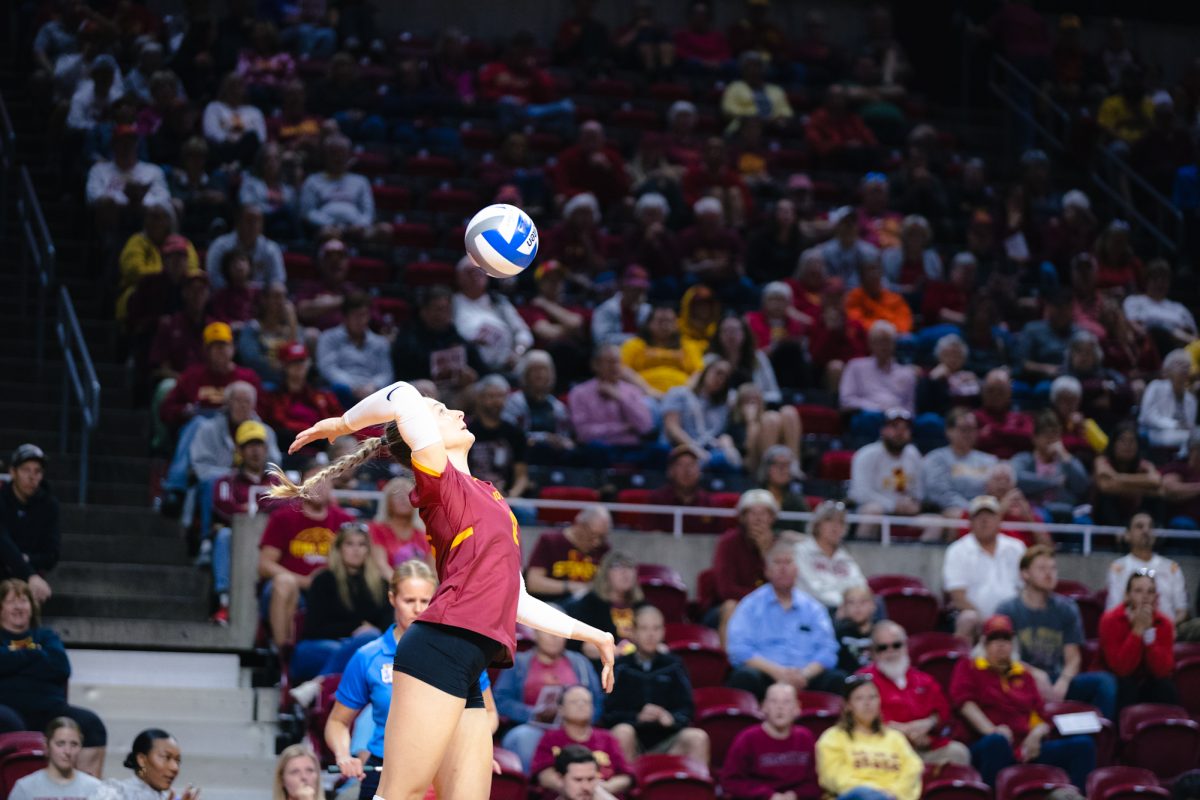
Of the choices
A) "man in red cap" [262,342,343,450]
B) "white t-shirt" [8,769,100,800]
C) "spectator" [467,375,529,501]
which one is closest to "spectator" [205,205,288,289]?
"man in red cap" [262,342,343,450]

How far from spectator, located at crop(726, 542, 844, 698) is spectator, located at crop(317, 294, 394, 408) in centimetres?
323

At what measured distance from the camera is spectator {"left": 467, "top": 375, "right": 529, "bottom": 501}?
38.0 feet

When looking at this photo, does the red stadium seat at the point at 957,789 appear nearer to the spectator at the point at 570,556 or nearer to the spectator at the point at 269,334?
the spectator at the point at 570,556

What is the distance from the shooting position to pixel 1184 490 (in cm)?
1299

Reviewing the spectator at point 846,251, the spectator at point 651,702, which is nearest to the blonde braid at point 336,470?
the spectator at point 651,702

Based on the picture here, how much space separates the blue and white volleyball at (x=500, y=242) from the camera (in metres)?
6.12

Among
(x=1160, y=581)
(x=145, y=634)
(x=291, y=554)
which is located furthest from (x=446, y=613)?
(x=1160, y=581)

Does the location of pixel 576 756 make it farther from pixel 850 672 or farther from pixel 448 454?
pixel 448 454

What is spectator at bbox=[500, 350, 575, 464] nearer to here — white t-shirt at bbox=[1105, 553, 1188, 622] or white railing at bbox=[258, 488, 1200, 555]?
white railing at bbox=[258, 488, 1200, 555]

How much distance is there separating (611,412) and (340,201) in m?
3.33

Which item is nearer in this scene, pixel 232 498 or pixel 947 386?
pixel 232 498

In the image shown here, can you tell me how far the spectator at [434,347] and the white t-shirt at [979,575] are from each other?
134 inches

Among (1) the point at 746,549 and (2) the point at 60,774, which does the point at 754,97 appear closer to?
(1) the point at 746,549

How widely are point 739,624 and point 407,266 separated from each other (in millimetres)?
5156
